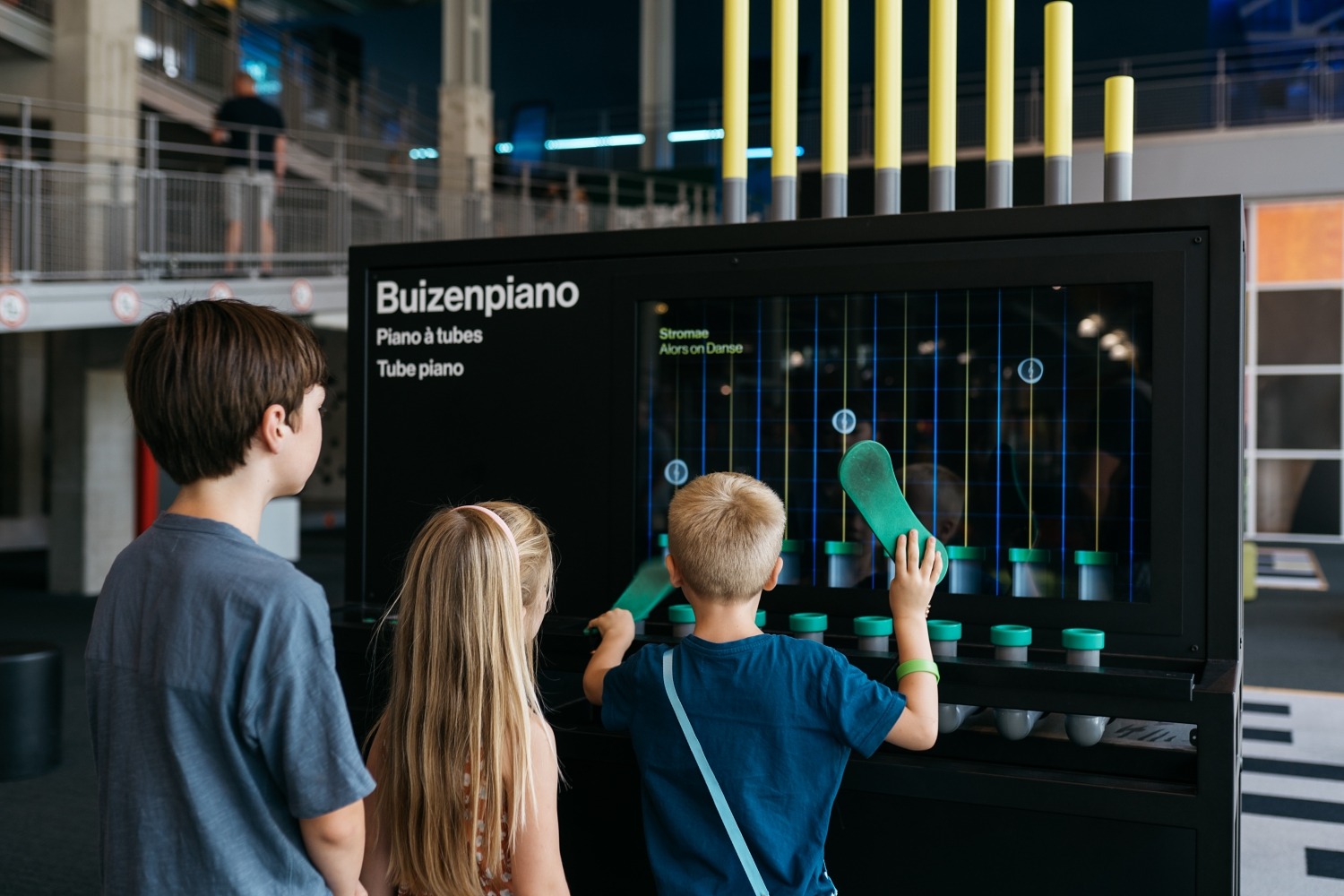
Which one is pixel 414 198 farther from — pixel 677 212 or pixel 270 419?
pixel 270 419

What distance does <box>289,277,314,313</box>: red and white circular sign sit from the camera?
9.46m

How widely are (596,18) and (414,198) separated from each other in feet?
25.1

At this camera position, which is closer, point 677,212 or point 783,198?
point 783,198

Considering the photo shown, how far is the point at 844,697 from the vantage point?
5.46 ft

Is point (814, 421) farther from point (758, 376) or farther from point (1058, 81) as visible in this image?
point (1058, 81)

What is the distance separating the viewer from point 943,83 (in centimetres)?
211

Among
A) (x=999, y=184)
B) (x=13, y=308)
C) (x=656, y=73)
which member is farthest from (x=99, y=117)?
(x=999, y=184)

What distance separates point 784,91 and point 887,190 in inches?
11.1

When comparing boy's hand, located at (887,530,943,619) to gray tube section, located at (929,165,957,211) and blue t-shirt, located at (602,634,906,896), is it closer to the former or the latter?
blue t-shirt, located at (602,634,906,896)

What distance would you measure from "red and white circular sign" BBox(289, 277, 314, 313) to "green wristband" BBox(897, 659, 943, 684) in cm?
860

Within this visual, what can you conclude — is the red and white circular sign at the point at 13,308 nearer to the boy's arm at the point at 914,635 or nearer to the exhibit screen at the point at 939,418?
the exhibit screen at the point at 939,418

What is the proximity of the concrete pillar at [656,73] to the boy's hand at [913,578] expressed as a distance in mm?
15128

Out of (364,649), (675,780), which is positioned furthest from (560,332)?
(675,780)

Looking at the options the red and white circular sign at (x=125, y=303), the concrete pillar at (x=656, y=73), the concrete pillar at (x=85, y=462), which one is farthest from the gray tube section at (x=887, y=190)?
the concrete pillar at (x=656, y=73)
